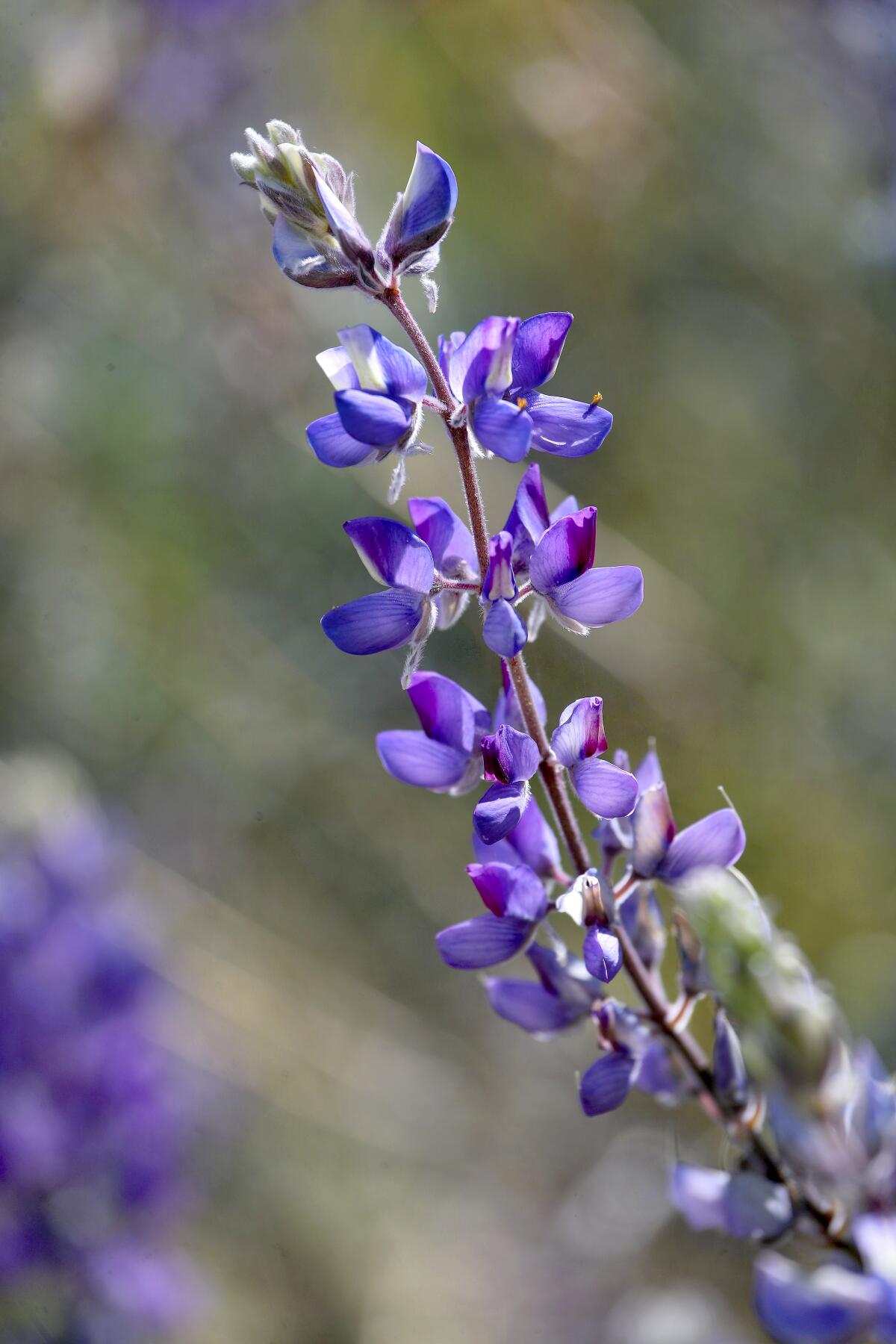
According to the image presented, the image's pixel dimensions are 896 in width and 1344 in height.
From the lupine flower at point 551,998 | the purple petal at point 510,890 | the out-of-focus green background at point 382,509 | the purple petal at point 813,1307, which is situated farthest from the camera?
the out-of-focus green background at point 382,509

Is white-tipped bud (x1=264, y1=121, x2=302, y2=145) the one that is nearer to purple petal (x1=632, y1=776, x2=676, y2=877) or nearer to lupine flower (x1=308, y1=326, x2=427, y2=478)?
lupine flower (x1=308, y1=326, x2=427, y2=478)

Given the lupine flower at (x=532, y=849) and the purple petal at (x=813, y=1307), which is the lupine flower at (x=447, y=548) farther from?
the purple petal at (x=813, y=1307)

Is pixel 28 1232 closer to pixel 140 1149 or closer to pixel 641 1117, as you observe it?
pixel 140 1149

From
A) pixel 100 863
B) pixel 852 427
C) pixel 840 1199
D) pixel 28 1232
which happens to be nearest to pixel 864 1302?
pixel 840 1199

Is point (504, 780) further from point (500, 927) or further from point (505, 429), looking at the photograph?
point (505, 429)

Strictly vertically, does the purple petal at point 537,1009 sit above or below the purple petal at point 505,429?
below

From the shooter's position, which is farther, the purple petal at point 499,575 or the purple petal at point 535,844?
the purple petal at point 535,844

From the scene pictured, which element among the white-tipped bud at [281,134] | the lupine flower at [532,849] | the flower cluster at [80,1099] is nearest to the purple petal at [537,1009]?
the lupine flower at [532,849]

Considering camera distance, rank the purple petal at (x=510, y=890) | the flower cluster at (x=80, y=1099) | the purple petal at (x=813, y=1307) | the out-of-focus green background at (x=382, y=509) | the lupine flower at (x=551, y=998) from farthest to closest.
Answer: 1. the out-of-focus green background at (x=382, y=509)
2. the flower cluster at (x=80, y=1099)
3. the lupine flower at (x=551, y=998)
4. the purple petal at (x=510, y=890)
5. the purple petal at (x=813, y=1307)
